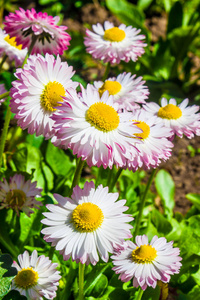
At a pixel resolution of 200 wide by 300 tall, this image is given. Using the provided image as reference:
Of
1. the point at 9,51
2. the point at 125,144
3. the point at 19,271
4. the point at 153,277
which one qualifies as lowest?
the point at 19,271

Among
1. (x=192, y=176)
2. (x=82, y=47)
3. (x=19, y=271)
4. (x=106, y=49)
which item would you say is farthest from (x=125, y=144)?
(x=82, y=47)

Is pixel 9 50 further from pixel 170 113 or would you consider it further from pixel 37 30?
pixel 170 113

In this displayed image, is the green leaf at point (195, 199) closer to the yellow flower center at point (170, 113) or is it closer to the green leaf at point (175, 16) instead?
the yellow flower center at point (170, 113)

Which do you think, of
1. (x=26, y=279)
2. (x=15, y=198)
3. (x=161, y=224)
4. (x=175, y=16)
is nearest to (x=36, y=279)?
(x=26, y=279)

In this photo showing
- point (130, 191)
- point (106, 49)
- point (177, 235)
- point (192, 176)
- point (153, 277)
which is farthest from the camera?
point (192, 176)

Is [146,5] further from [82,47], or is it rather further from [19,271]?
[19,271]

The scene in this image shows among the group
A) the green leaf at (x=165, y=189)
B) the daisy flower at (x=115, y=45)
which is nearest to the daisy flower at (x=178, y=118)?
the daisy flower at (x=115, y=45)

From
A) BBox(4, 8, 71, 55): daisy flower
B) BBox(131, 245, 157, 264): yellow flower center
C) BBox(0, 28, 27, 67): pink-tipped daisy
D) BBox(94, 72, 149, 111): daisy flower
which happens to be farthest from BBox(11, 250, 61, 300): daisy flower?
BBox(0, 28, 27, 67): pink-tipped daisy
